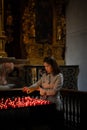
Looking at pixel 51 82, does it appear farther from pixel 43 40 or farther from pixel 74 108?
pixel 43 40

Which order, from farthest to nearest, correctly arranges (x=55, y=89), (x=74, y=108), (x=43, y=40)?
(x=43, y=40) < (x=74, y=108) < (x=55, y=89)

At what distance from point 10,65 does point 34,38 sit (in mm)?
2519

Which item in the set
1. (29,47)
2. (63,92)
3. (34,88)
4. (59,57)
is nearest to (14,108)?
(34,88)

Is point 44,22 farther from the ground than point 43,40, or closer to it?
farther from the ground

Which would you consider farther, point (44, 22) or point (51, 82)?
point (44, 22)

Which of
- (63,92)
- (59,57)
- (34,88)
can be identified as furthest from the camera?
(59,57)

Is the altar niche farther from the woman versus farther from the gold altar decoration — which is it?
the woman

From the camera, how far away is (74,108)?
562cm

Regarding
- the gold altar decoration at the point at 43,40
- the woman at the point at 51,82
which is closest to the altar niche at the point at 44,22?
the gold altar decoration at the point at 43,40

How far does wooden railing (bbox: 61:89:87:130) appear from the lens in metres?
5.23

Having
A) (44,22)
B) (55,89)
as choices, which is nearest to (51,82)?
(55,89)

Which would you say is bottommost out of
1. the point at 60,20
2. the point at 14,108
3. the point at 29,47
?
the point at 14,108

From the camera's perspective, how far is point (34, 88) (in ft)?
16.6

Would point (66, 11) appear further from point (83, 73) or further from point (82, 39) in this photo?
point (83, 73)
